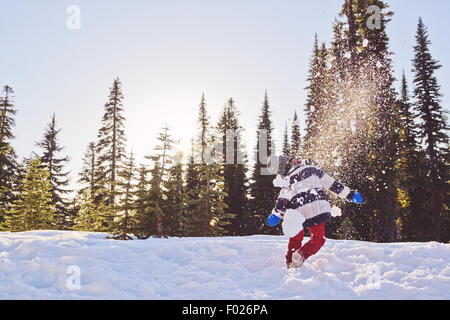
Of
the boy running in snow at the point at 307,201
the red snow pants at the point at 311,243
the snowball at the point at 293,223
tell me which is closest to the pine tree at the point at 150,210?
the boy running in snow at the point at 307,201

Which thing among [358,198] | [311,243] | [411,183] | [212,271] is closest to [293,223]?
[311,243]

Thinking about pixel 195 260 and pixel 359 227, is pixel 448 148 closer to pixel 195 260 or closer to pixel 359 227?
pixel 359 227

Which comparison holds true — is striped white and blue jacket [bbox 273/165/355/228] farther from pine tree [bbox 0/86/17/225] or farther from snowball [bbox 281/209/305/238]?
pine tree [bbox 0/86/17/225]

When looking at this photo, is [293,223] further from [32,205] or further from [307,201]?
[32,205]

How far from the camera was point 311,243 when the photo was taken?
5523mm

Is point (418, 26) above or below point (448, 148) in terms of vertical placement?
above

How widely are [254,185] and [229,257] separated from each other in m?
30.9

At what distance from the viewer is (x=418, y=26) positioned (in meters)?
29.5

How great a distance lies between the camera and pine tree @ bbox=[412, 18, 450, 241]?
26.9 meters

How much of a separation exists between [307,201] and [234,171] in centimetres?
3194

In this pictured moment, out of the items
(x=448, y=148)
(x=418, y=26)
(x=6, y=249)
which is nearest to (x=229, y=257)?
(x=6, y=249)

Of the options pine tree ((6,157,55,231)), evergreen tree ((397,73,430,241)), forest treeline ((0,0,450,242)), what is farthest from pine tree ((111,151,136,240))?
evergreen tree ((397,73,430,241))

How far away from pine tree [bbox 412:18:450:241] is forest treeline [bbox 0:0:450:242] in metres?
0.08

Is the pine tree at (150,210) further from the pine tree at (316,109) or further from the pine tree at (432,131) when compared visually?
the pine tree at (432,131)
